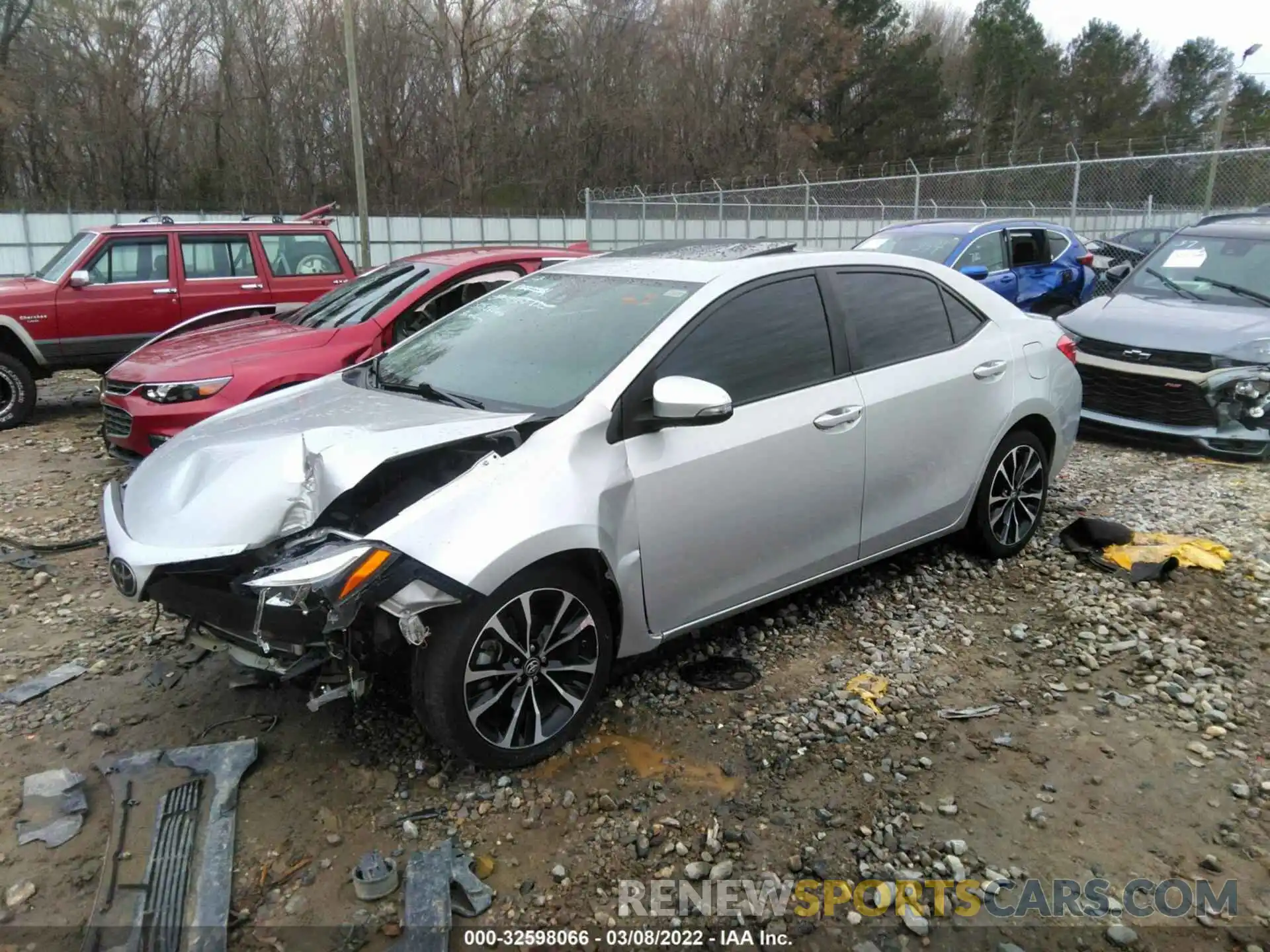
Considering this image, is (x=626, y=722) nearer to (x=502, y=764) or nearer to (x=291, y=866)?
(x=502, y=764)

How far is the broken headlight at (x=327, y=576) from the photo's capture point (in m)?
2.60

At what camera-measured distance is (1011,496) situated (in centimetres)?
476

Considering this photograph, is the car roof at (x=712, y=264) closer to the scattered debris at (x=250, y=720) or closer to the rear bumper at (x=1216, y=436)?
the scattered debris at (x=250, y=720)

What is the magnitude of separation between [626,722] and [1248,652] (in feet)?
8.99

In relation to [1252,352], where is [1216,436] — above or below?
below

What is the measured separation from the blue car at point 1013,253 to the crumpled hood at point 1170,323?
1.80m

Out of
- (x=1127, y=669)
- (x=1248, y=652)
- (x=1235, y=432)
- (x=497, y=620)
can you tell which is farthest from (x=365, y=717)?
(x=1235, y=432)

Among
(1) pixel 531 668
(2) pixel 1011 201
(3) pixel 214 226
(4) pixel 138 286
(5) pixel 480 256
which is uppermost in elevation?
(2) pixel 1011 201

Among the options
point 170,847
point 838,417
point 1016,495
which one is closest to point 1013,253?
point 1016,495

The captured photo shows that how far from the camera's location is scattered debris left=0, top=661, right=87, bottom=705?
359 cm

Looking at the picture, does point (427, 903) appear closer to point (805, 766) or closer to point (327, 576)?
point (327, 576)

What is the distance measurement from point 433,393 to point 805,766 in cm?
199

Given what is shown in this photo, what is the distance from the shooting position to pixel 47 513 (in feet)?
19.4

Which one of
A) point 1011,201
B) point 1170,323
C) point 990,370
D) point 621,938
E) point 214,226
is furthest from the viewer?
point 1011,201
